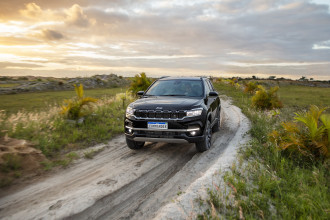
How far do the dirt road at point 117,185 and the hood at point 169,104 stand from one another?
1212 mm

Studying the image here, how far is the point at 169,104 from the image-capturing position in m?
5.60

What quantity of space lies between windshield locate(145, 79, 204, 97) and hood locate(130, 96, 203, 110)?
1.60 feet

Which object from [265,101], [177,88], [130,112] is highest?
[177,88]

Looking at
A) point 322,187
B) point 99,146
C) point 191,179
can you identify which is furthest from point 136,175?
point 322,187

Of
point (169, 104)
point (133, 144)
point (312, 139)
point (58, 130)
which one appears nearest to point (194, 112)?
point (169, 104)

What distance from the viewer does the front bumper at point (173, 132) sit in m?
5.33

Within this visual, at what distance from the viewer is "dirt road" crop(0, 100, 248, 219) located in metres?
3.50

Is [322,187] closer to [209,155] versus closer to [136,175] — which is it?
[209,155]

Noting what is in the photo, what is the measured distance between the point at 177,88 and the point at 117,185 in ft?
11.5

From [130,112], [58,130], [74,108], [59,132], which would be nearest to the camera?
[130,112]

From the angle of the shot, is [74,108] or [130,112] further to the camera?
[74,108]

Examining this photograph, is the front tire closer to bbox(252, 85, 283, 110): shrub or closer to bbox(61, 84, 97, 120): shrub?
bbox(61, 84, 97, 120): shrub

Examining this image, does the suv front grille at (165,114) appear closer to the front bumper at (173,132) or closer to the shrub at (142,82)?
the front bumper at (173,132)

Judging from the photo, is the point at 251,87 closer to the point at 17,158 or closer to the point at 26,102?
the point at 26,102
